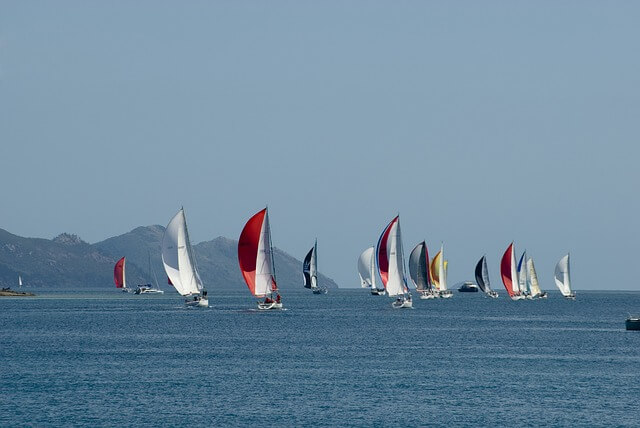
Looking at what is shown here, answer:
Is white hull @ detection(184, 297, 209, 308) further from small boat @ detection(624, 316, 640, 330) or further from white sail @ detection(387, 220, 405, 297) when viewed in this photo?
small boat @ detection(624, 316, 640, 330)

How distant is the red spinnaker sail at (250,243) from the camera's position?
107000mm

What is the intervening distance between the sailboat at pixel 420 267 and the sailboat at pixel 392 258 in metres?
29.0

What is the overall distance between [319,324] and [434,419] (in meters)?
59.4

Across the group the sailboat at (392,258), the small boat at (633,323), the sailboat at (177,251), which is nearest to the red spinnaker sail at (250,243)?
the sailboat at (177,251)

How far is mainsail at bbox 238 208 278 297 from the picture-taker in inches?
4220

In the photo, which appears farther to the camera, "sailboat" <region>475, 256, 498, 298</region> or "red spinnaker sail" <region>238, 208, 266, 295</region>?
"sailboat" <region>475, 256, 498, 298</region>

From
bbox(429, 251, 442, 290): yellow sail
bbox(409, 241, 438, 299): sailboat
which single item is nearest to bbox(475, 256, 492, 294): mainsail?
bbox(429, 251, 442, 290): yellow sail

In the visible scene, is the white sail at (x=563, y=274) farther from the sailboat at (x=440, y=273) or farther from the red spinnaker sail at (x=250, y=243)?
the red spinnaker sail at (x=250, y=243)

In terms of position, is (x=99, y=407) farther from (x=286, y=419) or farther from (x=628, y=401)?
(x=628, y=401)

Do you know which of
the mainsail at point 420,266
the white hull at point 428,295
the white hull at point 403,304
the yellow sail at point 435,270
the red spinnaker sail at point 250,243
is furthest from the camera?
the yellow sail at point 435,270

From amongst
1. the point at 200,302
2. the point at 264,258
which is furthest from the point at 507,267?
the point at 264,258

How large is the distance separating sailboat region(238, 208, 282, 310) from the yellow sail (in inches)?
2825

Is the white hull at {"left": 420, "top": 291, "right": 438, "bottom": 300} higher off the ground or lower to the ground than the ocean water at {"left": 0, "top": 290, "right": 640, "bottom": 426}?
higher

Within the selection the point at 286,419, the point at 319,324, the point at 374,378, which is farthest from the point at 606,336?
the point at 286,419
